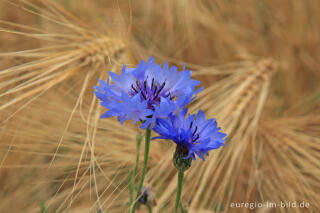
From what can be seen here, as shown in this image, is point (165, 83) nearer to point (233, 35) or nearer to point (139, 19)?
point (233, 35)

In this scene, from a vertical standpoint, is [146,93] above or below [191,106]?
below

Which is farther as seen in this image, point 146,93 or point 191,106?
point 191,106

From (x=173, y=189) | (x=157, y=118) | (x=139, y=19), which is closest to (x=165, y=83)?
(x=157, y=118)

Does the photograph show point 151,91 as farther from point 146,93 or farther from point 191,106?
point 191,106

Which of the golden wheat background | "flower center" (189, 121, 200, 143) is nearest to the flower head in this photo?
"flower center" (189, 121, 200, 143)

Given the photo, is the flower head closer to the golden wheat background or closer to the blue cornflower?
the blue cornflower

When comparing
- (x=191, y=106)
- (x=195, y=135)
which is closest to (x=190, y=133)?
(x=195, y=135)
